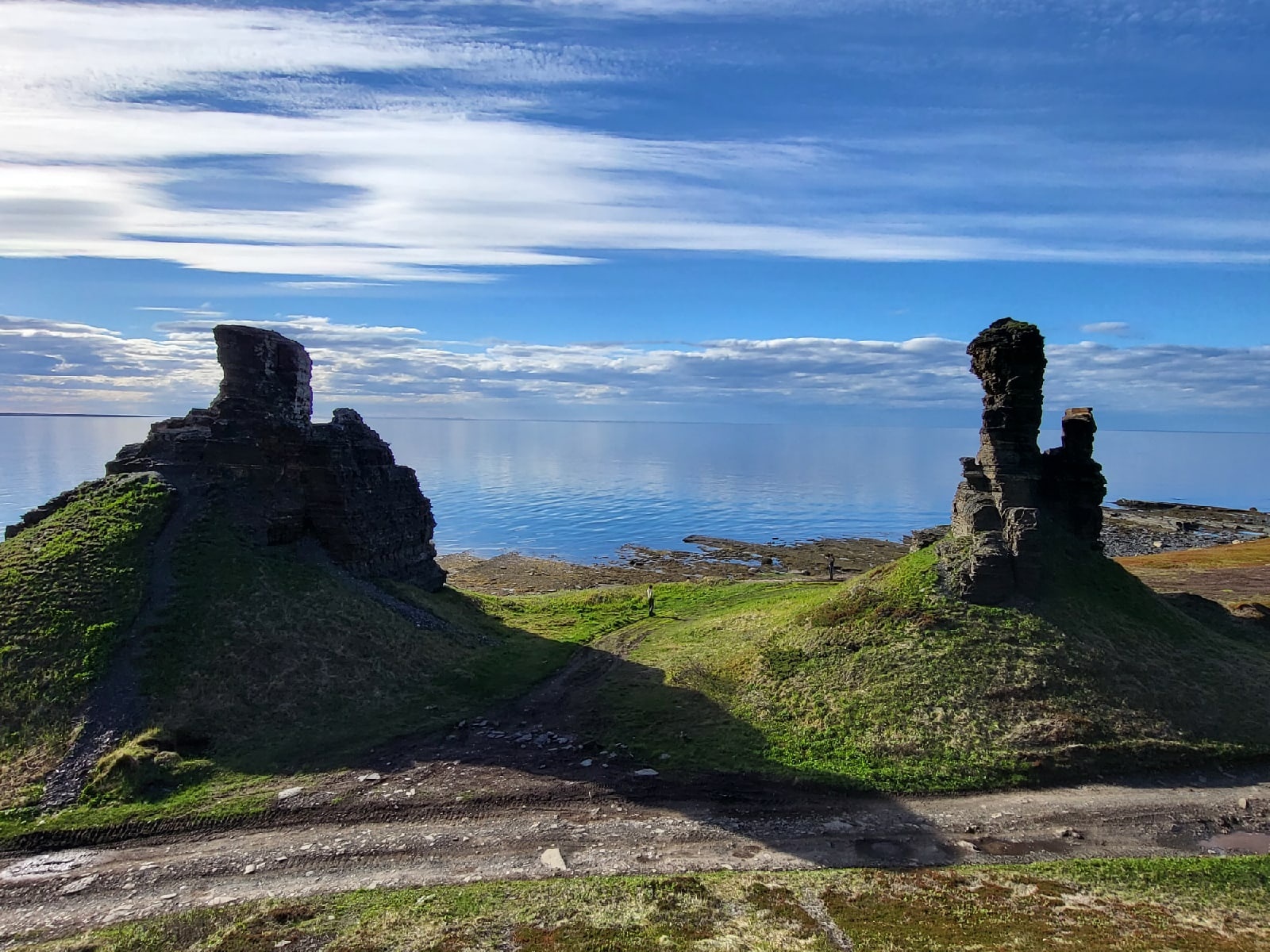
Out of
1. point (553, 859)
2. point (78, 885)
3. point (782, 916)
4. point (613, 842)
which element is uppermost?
point (782, 916)

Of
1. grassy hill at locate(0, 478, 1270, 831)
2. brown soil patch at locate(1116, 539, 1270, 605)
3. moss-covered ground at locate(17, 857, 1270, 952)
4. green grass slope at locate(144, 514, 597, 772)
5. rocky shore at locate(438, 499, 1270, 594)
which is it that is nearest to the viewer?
moss-covered ground at locate(17, 857, 1270, 952)

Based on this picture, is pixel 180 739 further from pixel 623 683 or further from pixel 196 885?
pixel 623 683

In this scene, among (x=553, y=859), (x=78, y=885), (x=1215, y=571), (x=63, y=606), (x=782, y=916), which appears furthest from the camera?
(x=1215, y=571)

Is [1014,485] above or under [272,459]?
above

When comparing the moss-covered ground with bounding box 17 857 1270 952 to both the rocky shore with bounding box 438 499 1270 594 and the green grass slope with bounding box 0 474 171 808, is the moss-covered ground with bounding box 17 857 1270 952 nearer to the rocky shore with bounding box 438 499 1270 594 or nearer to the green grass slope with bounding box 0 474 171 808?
the green grass slope with bounding box 0 474 171 808

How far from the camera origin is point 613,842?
22078 mm

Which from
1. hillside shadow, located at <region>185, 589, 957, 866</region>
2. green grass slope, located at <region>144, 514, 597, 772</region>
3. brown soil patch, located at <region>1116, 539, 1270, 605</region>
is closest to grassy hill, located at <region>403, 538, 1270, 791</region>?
hillside shadow, located at <region>185, 589, 957, 866</region>

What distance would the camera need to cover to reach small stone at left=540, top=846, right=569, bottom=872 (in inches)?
819

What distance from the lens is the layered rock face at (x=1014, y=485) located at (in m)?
34.5

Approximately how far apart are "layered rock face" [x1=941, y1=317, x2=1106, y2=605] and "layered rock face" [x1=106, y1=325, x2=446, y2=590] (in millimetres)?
32619

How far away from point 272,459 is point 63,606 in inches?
503

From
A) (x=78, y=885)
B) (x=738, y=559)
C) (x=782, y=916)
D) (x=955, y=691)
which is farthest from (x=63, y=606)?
(x=738, y=559)

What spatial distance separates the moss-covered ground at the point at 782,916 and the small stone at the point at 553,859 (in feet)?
2.81

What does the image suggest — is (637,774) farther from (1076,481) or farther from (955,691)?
(1076,481)
